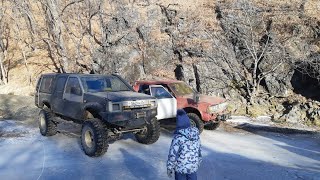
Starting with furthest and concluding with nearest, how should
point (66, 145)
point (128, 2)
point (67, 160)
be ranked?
point (128, 2), point (66, 145), point (67, 160)

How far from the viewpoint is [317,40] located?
58.5 feet

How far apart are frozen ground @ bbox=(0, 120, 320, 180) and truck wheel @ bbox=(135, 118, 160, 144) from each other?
0.64ft

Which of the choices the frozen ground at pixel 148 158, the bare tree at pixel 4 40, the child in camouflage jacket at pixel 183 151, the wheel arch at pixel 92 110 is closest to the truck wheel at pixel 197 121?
the frozen ground at pixel 148 158

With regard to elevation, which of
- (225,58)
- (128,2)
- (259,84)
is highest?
(128,2)

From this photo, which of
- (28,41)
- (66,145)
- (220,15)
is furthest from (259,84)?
(28,41)

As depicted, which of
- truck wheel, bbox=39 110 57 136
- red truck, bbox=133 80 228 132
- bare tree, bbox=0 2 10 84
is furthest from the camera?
bare tree, bbox=0 2 10 84

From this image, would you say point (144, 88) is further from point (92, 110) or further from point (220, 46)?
point (220, 46)

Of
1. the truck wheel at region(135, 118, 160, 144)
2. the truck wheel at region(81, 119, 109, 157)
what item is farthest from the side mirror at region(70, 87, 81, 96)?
the truck wheel at region(135, 118, 160, 144)

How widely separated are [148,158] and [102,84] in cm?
257

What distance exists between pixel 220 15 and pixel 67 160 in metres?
15.6

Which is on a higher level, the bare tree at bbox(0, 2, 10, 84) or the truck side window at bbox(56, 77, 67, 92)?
the bare tree at bbox(0, 2, 10, 84)

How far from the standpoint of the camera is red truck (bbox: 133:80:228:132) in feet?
34.2

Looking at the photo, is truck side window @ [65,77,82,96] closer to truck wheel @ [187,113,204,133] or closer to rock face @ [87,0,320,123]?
truck wheel @ [187,113,204,133]

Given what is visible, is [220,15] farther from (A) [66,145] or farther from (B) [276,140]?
(A) [66,145]
